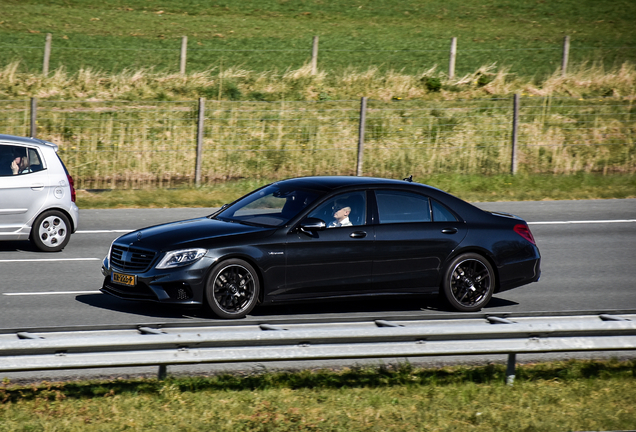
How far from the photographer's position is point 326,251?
9203 millimetres

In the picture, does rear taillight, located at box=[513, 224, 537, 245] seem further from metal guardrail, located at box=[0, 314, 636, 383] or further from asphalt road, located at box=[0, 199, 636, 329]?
metal guardrail, located at box=[0, 314, 636, 383]

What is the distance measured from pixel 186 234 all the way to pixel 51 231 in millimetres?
4672

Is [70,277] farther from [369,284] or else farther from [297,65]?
[297,65]

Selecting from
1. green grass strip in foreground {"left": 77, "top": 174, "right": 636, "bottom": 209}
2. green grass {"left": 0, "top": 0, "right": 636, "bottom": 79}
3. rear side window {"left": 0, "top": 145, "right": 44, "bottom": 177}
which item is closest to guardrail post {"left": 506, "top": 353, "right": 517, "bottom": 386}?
rear side window {"left": 0, "top": 145, "right": 44, "bottom": 177}

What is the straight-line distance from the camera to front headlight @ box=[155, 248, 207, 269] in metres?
8.78

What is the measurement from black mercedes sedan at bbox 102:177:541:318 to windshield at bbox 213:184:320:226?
0.05 ft

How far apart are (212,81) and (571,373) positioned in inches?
884

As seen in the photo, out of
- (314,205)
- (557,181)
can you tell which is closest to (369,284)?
(314,205)

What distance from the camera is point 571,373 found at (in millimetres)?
7504

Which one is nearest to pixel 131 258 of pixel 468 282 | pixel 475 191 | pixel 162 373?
pixel 162 373

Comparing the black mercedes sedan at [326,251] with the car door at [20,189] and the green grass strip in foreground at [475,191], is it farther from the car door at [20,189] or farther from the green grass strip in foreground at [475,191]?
the green grass strip in foreground at [475,191]

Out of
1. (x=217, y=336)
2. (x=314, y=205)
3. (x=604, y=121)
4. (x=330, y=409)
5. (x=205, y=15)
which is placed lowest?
(x=330, y=409)

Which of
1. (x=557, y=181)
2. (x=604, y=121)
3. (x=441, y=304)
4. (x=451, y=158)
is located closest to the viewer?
(x=441, y=304)

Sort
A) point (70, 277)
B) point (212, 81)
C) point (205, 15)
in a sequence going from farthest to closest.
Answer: point (205, 15)
point (212, 81)
point (70, 277)
